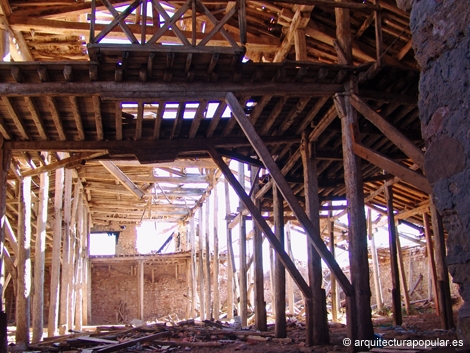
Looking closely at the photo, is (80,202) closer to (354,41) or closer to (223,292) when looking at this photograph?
(223,292)

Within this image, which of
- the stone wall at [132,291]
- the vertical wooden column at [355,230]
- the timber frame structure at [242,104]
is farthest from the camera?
the stone wall at [132,291]

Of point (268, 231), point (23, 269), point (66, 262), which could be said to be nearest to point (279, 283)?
point (268, 231)

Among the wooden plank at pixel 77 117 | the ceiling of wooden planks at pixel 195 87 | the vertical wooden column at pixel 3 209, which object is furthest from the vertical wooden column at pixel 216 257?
the vertical wooden column at pixel 3 209

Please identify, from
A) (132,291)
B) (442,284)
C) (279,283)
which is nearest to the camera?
(279,283)

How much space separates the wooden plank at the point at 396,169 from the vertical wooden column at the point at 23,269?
7.37m

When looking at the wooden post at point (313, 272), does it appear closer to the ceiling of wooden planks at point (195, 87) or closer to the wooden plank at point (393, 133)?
the ceiling of wooden planks at point (195, 87)

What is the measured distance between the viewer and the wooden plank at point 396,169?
5698 millimetres

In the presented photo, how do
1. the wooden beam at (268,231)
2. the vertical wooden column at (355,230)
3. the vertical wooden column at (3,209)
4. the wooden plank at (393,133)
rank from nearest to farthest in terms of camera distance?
the wooden plank at (393,133) → the vertical wooden column at (355,230) → the wooden beam at (268,231) → the vertical wooden column at (3,209)

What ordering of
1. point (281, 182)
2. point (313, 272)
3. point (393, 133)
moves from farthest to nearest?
point (313, 272)
point (281, 182)
point (393, 133)

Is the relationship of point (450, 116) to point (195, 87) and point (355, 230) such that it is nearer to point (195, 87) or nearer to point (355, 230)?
point (355, 230)

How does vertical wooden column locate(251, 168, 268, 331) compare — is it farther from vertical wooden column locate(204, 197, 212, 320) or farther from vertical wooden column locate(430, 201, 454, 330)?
vertical wooden column locate(204, 197, 212, 320)

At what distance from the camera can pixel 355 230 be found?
735 centimetres

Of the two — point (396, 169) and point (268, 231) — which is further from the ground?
point (396, 169)

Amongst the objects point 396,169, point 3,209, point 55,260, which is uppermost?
point 3,209
